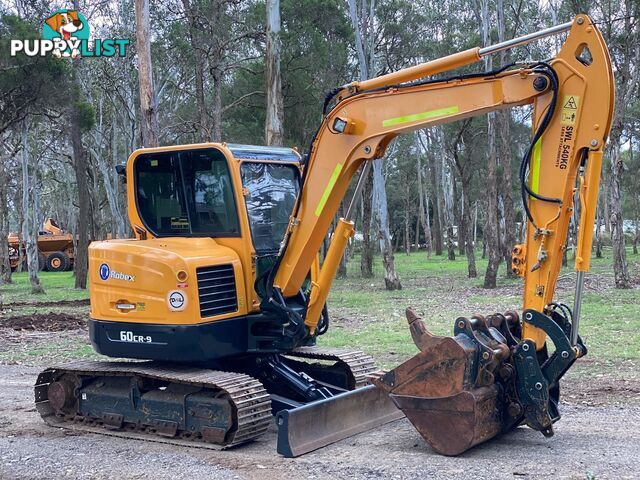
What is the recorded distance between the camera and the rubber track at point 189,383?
23.9 feet

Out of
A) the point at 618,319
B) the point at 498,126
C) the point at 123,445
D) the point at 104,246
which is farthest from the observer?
the point at 498,126

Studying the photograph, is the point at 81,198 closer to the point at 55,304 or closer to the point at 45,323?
the point at 55,304

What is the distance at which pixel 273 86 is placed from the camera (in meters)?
19.3

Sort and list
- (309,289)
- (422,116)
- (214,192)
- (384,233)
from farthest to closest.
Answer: (384,233), (309,289), (214,192), (422,116)

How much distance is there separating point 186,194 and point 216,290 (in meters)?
1.17

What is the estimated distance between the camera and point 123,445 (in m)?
7.72

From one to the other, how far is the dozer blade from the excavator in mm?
18

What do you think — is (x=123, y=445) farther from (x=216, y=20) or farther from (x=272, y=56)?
(x=216, y=20)

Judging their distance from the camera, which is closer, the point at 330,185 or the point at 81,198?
the point at 330,185

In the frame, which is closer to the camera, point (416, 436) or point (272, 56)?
point (416, 436)

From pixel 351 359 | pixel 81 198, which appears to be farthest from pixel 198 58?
pixel 351 359

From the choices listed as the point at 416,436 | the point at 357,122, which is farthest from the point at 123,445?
the point at 357,122

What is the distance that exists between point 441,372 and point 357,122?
242cm

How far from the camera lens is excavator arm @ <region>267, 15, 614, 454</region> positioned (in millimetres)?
6559
